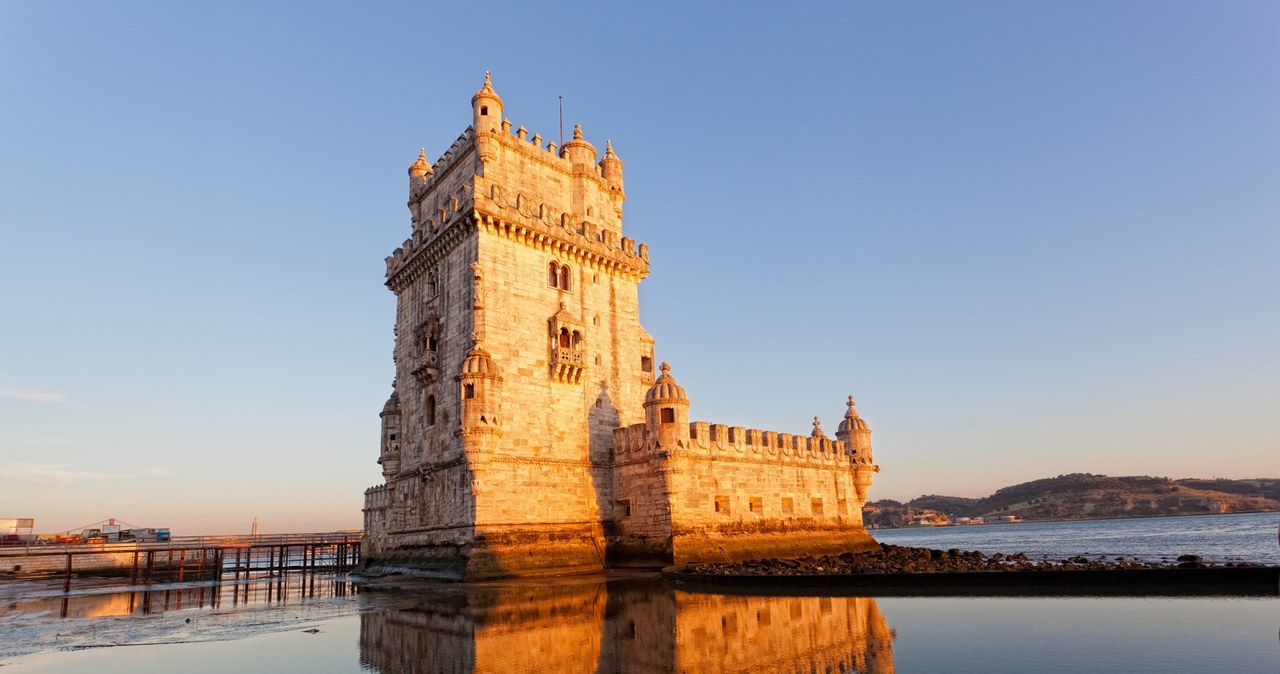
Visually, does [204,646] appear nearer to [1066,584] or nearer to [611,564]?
[611,564]

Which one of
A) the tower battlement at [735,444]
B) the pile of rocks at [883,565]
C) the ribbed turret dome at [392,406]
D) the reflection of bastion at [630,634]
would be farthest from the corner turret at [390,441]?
the pile of rocks at [883,565]

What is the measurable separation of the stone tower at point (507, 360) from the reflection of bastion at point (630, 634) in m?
7.98

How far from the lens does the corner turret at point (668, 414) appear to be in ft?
102

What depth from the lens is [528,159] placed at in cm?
3519

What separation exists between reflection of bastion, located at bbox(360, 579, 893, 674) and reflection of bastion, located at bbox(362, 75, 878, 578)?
821 cm

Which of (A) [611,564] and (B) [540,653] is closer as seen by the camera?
(B) [540,653]

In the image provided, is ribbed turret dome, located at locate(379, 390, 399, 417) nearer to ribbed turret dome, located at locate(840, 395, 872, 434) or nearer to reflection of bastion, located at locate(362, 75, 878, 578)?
reflection of bastion, located at locate(362, 75, 878, 578)

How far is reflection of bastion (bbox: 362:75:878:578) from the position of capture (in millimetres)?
29672

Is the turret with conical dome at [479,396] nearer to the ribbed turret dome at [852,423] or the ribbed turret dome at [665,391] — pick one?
the ribbed turret dome at [665,391]

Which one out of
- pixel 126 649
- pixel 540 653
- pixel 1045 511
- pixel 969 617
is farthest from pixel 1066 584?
pixel 1045 511

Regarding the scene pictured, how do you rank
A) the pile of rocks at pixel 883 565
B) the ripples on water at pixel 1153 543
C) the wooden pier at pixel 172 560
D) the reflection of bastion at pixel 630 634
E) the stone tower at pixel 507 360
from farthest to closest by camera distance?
the ripples on water at pixel 1153 543 → the wooden pier at pixel 172 560 → the stone tower at pixel 507 360 → the pile of rocks at pixel 883 565 → the reflection of bastion at pixel 630 634

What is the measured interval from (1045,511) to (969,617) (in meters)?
197

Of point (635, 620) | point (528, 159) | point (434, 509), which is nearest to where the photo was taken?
point (635, 620)

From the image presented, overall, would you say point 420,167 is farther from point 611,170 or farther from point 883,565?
point 883,565
